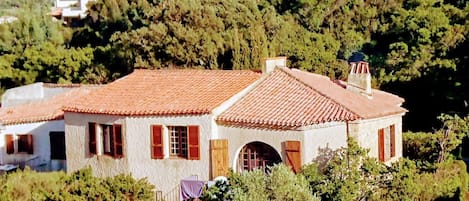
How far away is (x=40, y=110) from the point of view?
32062 mm

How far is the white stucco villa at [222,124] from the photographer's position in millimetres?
22594

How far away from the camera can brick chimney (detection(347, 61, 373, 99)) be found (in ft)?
85.2

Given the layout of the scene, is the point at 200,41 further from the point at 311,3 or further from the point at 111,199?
the point at 111,199

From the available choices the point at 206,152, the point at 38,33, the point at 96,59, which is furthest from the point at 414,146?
the point at 38,33

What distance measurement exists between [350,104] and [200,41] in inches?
781

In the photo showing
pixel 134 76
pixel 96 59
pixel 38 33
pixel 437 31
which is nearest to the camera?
pixel 134 76

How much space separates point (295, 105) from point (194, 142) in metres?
3.62

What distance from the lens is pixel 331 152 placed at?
74.3 ft

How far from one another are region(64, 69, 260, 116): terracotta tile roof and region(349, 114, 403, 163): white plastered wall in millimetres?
4507

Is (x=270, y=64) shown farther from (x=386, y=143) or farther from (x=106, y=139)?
(x=106, y=139)

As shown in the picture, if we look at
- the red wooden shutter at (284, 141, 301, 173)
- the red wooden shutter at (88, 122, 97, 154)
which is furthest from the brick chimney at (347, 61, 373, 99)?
the red wooden shutter at (88, 122, 97, 154)

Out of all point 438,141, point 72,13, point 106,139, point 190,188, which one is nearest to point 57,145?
point 106,139

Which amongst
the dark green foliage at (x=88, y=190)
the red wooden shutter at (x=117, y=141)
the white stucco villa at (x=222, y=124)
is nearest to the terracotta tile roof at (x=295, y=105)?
the white stucco villa at (x=222, y=124)

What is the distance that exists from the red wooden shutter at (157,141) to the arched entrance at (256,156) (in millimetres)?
2765
